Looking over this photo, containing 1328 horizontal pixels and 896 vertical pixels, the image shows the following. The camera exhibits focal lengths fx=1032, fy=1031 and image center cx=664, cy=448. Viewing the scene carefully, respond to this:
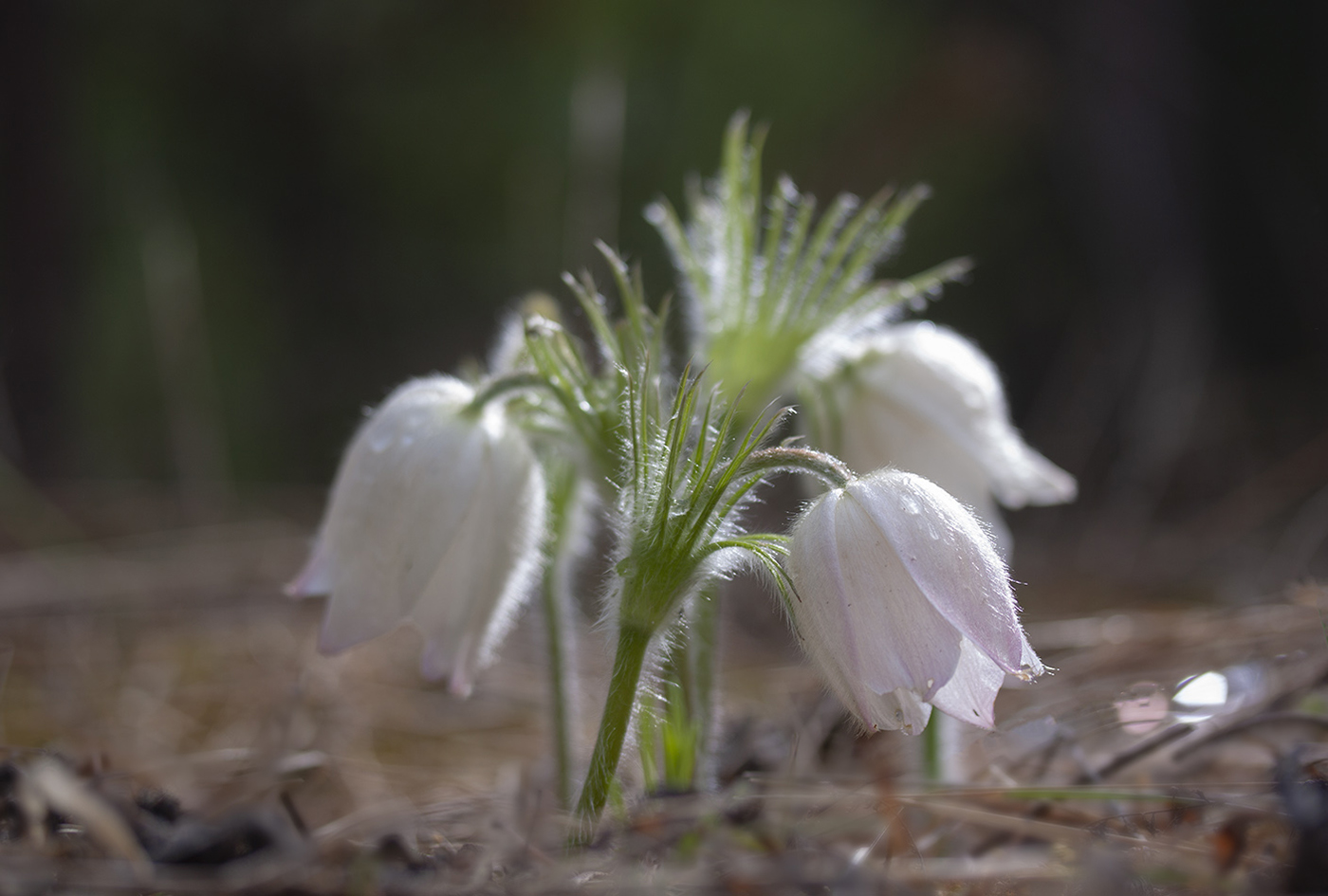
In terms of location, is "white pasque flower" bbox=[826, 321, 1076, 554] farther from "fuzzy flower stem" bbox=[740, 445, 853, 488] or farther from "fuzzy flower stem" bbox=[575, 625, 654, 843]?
"fuzzy flower stem" bbox=[575, 625, 654, 843]

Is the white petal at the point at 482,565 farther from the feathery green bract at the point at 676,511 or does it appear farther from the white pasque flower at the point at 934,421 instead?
the white pasque flower at the point at 934,421

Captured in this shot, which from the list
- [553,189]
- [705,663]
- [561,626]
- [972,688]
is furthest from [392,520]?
[553,189]

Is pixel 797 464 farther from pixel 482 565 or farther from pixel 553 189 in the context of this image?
pixel 553 189

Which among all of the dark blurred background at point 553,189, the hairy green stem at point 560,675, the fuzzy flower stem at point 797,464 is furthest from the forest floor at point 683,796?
the dark blurred background at point 553,189

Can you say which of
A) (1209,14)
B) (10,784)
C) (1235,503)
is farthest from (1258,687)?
(1209,14)

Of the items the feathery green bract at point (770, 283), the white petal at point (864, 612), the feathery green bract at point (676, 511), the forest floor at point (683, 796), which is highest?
the feathery green bract at point (770, 283)

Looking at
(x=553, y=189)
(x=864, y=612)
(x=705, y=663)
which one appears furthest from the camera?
(x=553, y=189)

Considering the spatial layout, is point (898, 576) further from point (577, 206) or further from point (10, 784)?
point (577, 206)
